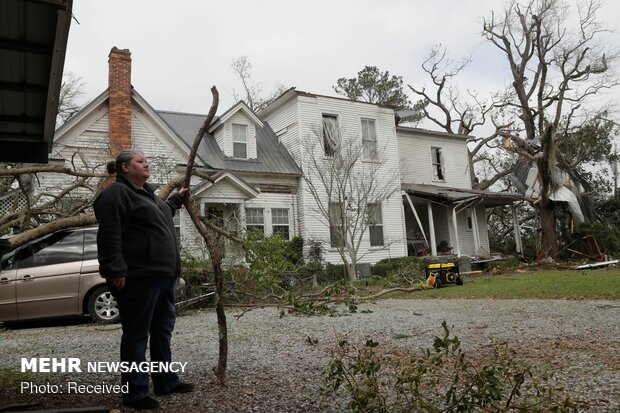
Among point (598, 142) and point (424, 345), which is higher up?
point (598, 142)

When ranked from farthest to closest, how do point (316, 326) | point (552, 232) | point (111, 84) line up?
point (552, 232), point (111, 84), point (316, 326)

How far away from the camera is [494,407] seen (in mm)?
2592

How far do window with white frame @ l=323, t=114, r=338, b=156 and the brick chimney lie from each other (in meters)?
7.44

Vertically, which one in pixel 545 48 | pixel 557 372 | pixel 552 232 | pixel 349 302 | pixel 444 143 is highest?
pixel 545 48

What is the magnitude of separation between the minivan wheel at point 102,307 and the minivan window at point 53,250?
69 centimetres

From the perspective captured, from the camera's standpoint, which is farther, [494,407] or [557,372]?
[557,372]

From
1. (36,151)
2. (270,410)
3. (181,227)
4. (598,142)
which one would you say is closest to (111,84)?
(181,227)

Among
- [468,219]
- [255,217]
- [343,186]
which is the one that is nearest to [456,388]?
[343,186]

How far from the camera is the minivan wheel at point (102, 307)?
27.0 feet

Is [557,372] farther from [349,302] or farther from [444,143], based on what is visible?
[444,143]

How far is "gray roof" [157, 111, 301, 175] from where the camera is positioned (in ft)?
58.2

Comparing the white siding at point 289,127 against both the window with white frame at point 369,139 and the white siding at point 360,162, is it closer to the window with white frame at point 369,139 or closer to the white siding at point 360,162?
the white siding at point 360,162

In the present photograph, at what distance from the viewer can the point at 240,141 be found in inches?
732

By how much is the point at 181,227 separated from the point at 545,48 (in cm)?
2609
